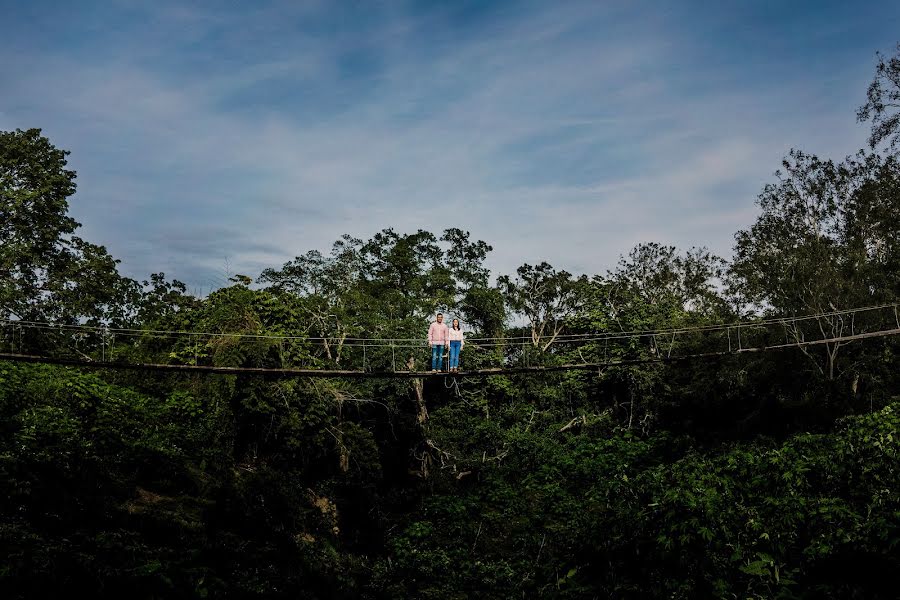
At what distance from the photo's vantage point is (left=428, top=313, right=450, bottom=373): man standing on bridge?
8938mm

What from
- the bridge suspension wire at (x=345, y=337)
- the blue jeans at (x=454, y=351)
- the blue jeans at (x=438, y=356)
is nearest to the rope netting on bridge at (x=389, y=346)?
the bridge suspension wire at (x=345, y=337)

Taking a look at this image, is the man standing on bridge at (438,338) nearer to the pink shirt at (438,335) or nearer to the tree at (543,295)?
the pink shirt at (438,335)

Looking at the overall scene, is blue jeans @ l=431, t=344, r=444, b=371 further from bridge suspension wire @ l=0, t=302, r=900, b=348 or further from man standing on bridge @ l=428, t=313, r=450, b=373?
bridge suspension wire @ l=0, t=302, r=900, b=348

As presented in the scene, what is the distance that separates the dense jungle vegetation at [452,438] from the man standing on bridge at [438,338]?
3.44 m

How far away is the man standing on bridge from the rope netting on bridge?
1.42 feet

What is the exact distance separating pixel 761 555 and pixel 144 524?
8.09 meters

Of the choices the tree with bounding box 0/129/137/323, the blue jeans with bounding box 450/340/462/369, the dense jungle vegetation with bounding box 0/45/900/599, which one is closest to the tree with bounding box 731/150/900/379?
the dense jungle vegetation with bounding box 0/45/900/599

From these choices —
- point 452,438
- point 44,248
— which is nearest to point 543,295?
point 452,438

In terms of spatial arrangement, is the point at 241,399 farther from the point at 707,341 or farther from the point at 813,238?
the point at 813,238

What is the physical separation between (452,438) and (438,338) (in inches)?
350

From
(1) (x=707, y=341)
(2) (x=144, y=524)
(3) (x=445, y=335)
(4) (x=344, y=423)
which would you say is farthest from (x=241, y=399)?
(1) (x=707, y=341)

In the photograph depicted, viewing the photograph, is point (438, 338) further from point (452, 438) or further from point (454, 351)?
point (452, 438)

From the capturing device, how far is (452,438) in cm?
1723

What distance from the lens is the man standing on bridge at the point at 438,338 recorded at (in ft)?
29.3
